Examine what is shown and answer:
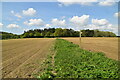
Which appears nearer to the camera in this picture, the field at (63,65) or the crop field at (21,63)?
the field at (63,65)

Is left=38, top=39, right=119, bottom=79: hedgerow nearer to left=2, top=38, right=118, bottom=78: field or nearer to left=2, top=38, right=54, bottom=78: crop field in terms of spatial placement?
left=2, top=38, right=118, bottom=78: field

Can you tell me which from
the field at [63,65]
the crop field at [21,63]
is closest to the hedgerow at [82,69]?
the field at [63,65]

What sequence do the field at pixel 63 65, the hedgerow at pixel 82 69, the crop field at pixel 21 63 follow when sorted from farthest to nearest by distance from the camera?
the crop field at pixel 21 63
the field at pixel 63 65
the hedgerow at pixel 82 69

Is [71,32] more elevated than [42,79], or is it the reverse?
[71,32]

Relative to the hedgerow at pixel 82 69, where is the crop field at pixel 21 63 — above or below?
below

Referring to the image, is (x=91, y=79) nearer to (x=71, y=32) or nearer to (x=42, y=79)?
(x=42, y=79)

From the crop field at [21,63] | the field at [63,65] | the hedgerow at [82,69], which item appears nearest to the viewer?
the hedgerow at [82,69]

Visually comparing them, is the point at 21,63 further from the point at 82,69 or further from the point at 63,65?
the point at 82,69

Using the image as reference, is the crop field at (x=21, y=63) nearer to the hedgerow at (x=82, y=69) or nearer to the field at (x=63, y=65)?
the field at (x=63, y=65)

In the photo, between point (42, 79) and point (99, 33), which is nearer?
point (42, 79)

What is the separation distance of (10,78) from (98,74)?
13.6ft

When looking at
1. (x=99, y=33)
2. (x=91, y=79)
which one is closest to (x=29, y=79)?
(x=91, y=79)

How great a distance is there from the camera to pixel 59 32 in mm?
122688

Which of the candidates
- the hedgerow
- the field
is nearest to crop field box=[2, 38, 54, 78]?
the field
